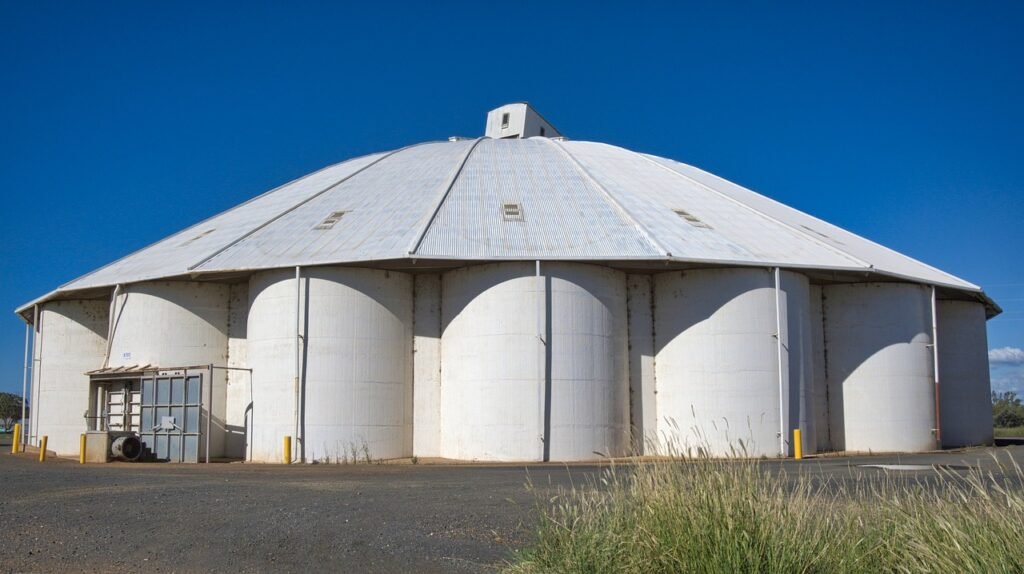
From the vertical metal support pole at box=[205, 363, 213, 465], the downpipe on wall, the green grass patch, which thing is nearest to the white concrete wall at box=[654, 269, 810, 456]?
the downpipe on wall

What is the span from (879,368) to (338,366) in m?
19.0

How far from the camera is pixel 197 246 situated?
35.2 metres

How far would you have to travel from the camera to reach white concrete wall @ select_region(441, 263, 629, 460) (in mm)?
28578

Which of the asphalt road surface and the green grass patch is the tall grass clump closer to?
the asphalt road surface

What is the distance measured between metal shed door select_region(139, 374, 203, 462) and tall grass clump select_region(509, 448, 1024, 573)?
23905 mm

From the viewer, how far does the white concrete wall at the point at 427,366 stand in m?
30.6

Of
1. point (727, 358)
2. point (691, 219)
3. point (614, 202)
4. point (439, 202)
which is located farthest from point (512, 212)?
point (727, 358)

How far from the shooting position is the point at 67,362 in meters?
38.4

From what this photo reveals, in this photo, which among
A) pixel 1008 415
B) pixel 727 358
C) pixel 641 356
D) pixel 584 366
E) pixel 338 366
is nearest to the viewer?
pixel 584 366

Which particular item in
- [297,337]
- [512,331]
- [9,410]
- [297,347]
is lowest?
[9,410]

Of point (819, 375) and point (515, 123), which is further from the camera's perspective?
point (515, 123)

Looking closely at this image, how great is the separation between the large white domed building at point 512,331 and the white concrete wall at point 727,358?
0.07 meters

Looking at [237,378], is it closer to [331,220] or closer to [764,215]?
[331,220]

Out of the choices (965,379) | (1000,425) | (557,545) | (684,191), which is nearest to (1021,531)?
(557,545)
